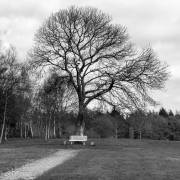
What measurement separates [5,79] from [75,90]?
14.4 metres

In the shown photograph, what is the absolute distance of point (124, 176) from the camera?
42.0 ft

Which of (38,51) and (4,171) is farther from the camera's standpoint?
(38,51)

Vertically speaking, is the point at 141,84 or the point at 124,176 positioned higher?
the point at 141,84

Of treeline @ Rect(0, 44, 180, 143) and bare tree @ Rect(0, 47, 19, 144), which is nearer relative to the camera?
treeline @ Rect(0, 44, 180, 143)

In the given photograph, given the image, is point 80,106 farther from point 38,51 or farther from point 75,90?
point 38,51

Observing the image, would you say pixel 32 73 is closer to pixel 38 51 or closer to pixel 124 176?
pixel 38 51

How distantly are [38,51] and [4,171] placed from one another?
2238 cm

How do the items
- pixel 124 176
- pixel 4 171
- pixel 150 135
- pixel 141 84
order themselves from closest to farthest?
pixel 124 176 < pixel 4 171 < pixel 141 84 < pixel 150 135

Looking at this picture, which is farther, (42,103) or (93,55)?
(42,103)

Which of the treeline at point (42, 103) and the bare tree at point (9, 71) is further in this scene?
the bare tree at point (9, 71)

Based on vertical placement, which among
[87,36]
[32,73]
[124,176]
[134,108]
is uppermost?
[87,36]

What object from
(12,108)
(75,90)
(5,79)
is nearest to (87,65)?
(75,90)

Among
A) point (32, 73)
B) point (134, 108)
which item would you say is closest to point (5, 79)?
point (32, 73)

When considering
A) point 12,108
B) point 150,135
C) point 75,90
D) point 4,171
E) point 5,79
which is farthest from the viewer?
point 150,135
